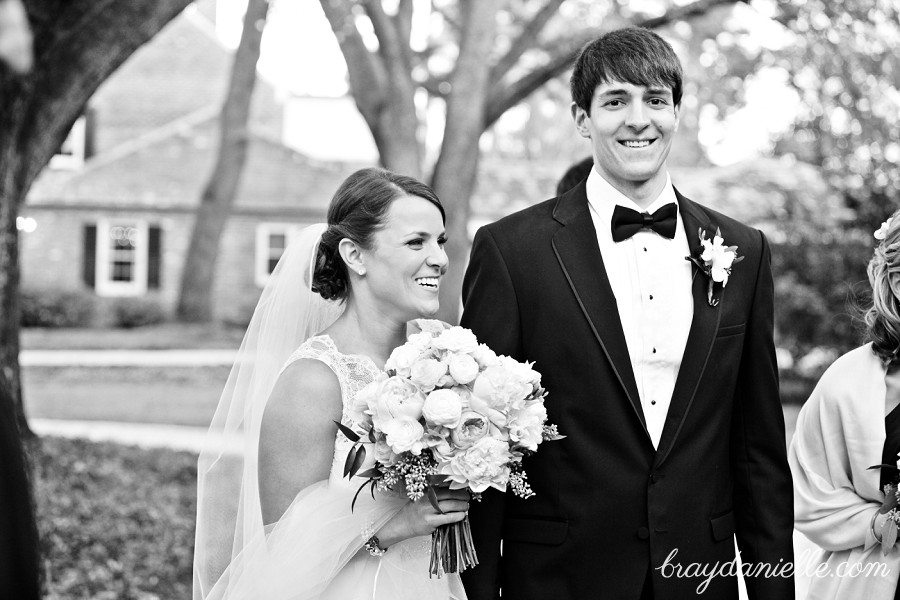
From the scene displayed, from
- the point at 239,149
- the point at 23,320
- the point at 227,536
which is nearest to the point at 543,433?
the point at 227,536

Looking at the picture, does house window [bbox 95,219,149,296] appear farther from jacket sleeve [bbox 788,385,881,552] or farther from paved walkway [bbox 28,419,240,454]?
jacket sleeve [bbox 788,385,881,552]

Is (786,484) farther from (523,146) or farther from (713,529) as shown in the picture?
(523,146)

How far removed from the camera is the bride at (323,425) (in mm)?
3424

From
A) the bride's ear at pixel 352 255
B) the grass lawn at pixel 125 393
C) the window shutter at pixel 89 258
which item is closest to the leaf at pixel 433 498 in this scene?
the bride's ear at pixel 352 255

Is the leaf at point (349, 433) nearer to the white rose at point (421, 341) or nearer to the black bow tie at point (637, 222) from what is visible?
the white rose at point (421, 341)

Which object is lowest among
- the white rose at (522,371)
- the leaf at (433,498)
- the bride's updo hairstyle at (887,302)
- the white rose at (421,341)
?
the leaf at (433,498)

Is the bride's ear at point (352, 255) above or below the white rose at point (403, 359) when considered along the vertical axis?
above

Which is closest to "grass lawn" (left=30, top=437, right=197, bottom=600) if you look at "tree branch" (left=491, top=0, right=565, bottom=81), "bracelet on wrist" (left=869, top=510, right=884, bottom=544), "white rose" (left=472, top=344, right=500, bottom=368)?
"white rose" (left=472, top=344, right=500, bottom=368)

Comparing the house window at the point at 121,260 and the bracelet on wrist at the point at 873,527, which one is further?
the house window at the point at 121,260

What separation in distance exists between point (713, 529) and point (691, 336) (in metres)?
0.67

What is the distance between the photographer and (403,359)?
10.6ft

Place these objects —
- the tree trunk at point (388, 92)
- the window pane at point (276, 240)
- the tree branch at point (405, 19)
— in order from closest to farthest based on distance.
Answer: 1. the tree trunk at point (388, 92)
2. the tree branch at point (405, 19)
3. the window pane at point (276, 240)

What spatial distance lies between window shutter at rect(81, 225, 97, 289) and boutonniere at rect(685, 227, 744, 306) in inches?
1178

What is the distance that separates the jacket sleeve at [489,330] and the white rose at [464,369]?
0.91 ft
